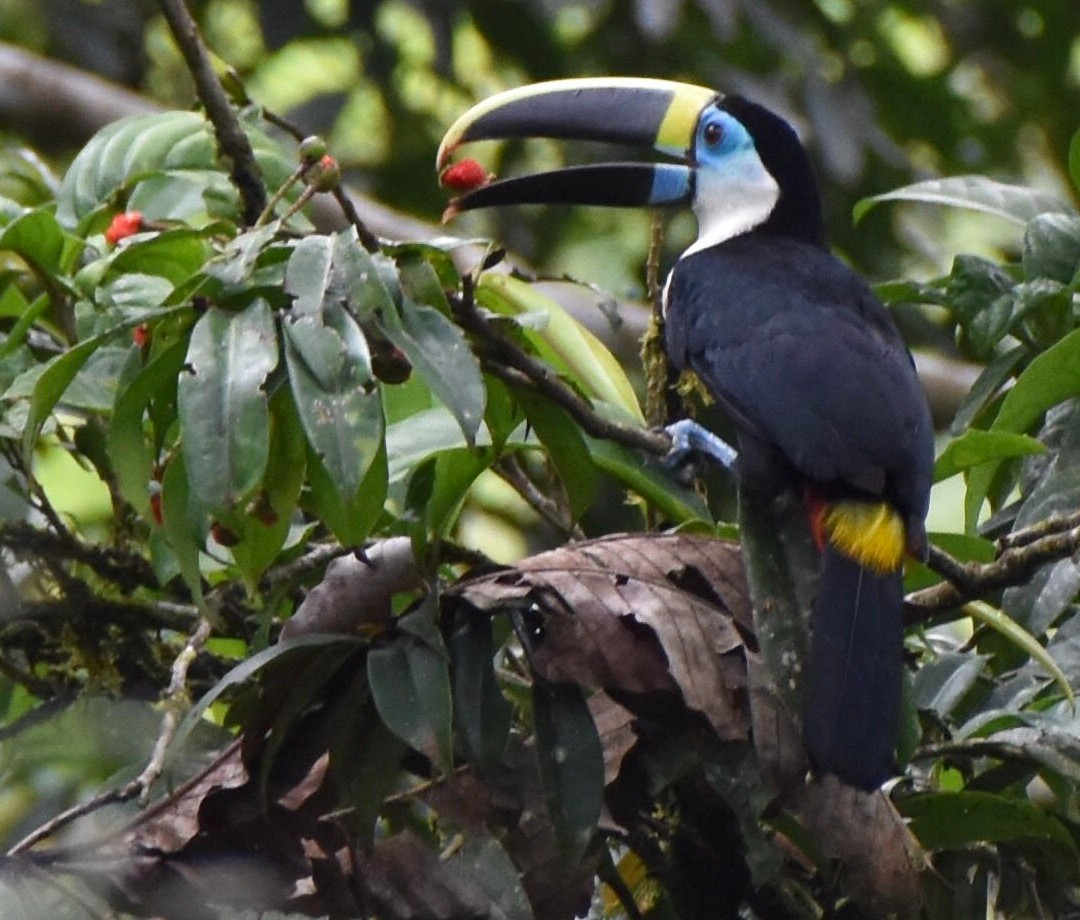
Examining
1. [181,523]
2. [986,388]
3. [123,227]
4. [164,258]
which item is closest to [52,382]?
[181,523]

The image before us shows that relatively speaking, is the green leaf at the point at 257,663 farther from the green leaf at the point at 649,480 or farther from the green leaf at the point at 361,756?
the green leaf at the point at 649,480

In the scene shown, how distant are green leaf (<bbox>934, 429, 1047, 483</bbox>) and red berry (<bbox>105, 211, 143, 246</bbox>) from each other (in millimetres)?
872

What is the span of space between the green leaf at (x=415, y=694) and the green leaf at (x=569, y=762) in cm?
9

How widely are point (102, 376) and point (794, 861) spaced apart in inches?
32.2

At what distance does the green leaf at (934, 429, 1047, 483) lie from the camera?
1.82 m

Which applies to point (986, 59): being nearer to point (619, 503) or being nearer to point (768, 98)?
point (768, 98)

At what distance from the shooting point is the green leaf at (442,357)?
1509 mm

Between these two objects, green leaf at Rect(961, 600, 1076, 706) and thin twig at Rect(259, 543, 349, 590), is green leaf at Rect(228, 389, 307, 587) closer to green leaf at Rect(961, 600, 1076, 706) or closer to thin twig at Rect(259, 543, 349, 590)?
thin twig at Rect(259, 543, 349, 590)

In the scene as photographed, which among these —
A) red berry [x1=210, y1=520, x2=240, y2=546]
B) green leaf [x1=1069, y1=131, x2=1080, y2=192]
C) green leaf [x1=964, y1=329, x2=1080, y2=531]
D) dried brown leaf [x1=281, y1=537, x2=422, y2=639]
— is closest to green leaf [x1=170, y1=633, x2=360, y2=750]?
dried brown leaf [x1=281, y1=537, x2=422, y2=639]

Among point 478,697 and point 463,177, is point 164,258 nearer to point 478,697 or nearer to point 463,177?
point 463,177

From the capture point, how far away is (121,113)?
3.87 meters

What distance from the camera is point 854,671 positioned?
5.68ft

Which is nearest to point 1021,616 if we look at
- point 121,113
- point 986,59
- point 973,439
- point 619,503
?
point 973,439

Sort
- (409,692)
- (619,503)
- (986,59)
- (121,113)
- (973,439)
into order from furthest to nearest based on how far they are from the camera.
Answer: (986,59), (121,113), (619,503), (973,439), (409,692)
